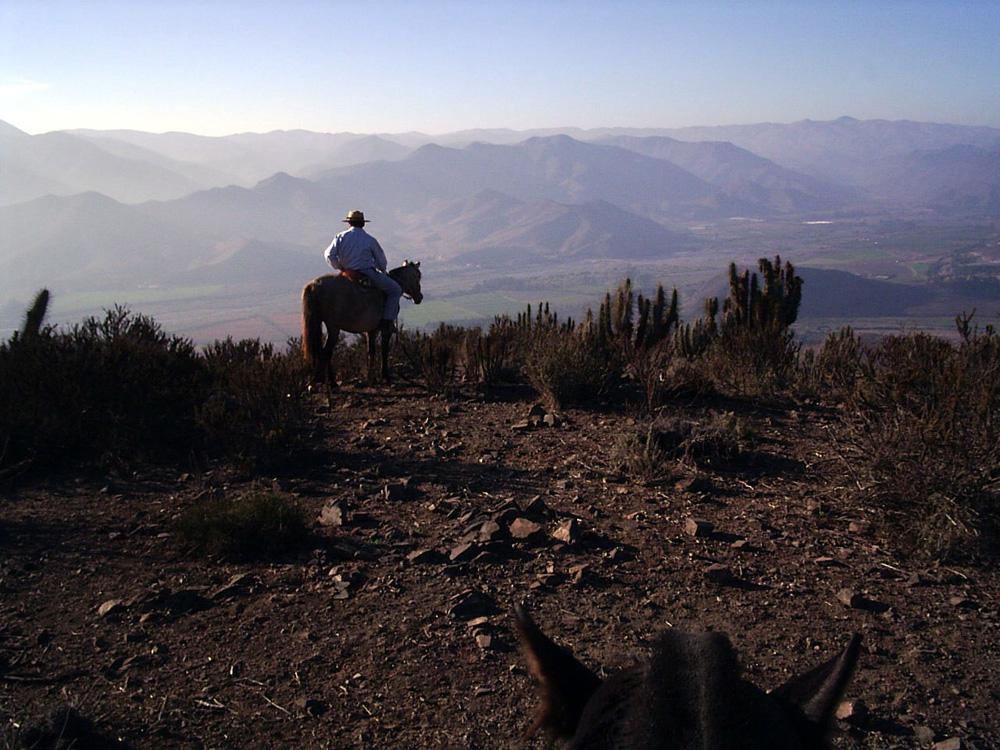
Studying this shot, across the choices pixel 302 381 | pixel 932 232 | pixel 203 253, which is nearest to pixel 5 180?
pixel 203 253

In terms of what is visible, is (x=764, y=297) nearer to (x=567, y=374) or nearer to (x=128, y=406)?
(x=567, y=374)

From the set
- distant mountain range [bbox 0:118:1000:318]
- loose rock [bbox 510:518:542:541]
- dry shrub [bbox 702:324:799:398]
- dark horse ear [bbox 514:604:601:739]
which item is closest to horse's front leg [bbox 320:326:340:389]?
loose rock [bbox 510:518:542:541]

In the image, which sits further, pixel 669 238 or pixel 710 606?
pixel 669 238

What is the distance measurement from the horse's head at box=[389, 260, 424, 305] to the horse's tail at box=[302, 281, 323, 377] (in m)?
1.54

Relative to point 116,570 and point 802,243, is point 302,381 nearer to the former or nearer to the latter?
point 116,570

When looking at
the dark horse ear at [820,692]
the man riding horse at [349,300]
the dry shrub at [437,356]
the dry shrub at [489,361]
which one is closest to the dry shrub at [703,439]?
the dry shrub at [489,361]

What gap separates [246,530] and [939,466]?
15.3 ft

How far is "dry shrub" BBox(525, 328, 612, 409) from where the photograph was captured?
26.7ft

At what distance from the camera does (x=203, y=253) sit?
114m

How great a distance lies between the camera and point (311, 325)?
8.93m

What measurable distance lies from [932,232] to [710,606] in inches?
4560

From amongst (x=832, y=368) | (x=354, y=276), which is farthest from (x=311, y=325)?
(x=832, y=368)

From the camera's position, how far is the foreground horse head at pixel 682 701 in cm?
117

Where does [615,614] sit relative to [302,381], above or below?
below
